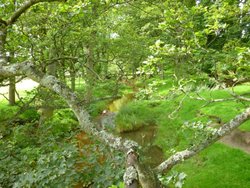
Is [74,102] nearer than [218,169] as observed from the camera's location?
Yes

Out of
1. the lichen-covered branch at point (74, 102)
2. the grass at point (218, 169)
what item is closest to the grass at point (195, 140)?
the grass at point (218, 169)

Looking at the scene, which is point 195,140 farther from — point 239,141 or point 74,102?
point 239,141

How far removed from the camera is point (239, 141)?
34.2ft

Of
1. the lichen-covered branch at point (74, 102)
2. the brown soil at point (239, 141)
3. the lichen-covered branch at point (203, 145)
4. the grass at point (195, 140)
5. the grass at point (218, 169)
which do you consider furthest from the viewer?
the brown soil at point (239, 141)

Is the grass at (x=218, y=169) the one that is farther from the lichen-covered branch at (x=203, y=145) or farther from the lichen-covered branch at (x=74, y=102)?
the lichen-covered branch at (x=74, y=102)

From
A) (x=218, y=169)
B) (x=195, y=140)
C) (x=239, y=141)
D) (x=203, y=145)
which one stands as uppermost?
(x=203, y=145)

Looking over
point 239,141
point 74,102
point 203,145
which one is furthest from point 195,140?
point 239,141

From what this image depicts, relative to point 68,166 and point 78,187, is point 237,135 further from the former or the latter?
point 68,166

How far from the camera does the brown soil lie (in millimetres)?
9972

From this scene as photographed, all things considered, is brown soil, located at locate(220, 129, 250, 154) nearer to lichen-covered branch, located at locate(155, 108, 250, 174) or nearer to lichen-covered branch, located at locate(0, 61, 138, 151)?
lichen-covered branch, located at locate(155, 108, 250, 174)

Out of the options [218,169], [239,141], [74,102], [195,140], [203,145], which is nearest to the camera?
[74,102]

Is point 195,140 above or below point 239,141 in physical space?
above

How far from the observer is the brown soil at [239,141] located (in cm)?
997

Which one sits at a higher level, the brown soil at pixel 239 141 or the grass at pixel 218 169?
the brown soil at pixel 239 141
